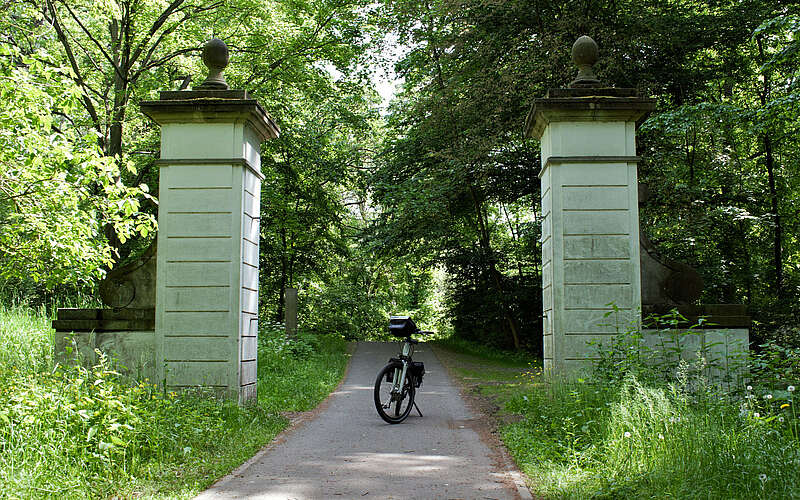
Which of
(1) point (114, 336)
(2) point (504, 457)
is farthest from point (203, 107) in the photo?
(2) point (504, 457)

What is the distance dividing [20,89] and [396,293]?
23966 mm

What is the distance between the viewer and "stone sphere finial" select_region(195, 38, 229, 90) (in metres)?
7.66

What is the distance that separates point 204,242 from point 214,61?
2.20 metres

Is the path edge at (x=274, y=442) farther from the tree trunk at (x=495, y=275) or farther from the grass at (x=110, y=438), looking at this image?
the tree trunk at (x=495, y=275)

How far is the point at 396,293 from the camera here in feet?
97.3

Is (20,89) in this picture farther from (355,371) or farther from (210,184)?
(355,371)

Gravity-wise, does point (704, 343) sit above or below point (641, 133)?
below

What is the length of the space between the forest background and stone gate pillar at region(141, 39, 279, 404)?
2.66 metres

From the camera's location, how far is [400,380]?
25.1 feet

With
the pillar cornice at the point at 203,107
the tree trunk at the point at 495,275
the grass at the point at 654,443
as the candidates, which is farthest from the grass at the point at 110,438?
the tree trunk at the point at 495,275

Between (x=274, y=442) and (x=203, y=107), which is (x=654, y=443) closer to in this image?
(x=274, y=442)

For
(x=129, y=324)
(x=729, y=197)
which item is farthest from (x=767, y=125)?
(x=129, y=324)

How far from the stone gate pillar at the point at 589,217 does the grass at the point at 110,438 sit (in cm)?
349

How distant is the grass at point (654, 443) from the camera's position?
145 inches
